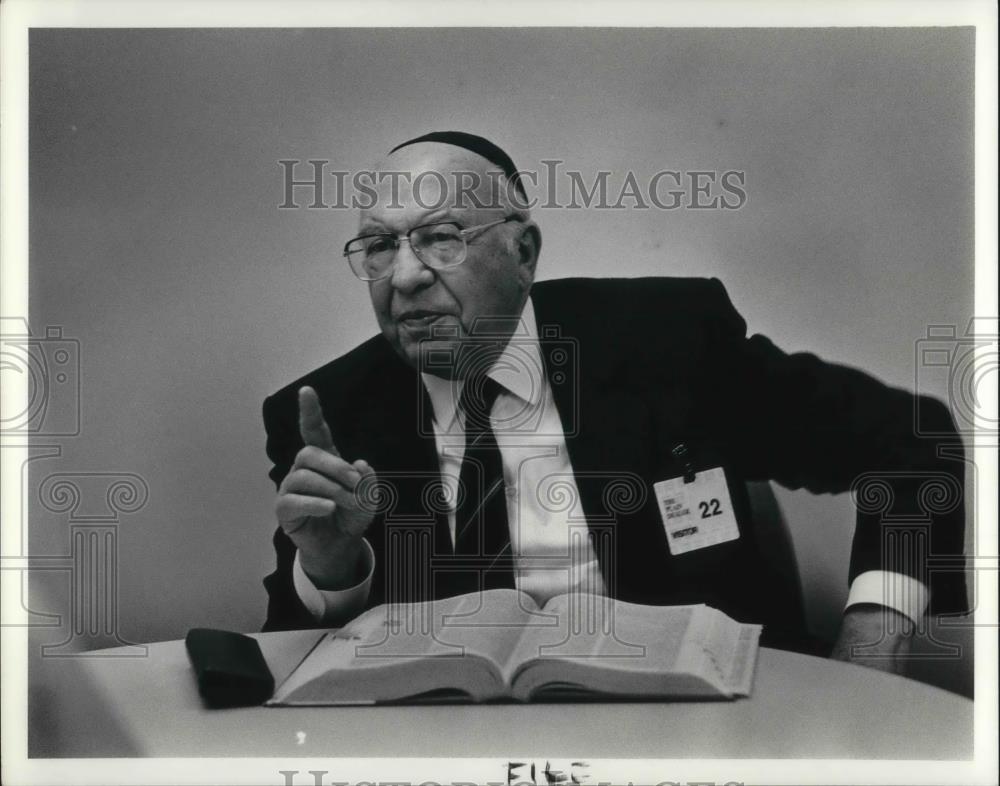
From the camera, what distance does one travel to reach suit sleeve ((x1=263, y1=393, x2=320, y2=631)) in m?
2.16

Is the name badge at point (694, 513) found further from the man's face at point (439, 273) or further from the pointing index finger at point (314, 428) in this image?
the pointing index finger at point (314, 428)

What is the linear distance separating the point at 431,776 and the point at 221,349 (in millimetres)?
891

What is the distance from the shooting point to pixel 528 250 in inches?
84.6

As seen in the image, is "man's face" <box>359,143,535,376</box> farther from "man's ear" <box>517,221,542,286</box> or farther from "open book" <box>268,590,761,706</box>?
"open book" <box>268,590,761,706</box>

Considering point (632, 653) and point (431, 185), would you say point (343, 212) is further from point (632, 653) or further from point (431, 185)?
point (632, 653)

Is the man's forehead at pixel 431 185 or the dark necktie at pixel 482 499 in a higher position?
the man's forehead at pixel 431 185

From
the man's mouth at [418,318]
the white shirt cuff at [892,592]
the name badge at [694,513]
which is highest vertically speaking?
the man's mouth at [418,318]

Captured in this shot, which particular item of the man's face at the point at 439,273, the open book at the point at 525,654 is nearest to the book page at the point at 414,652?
the open book at the point at 525,654

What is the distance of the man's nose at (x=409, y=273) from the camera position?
212 cm

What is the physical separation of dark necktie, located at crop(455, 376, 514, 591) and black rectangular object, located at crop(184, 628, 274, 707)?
1.38 feet

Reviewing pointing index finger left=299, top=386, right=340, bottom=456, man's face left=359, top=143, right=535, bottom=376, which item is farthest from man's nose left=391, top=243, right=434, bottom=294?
pointing index finger left=299, top=386, right=340, bottom=456

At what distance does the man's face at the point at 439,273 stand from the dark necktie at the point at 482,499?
74mm

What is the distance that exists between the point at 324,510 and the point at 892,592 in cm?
107
